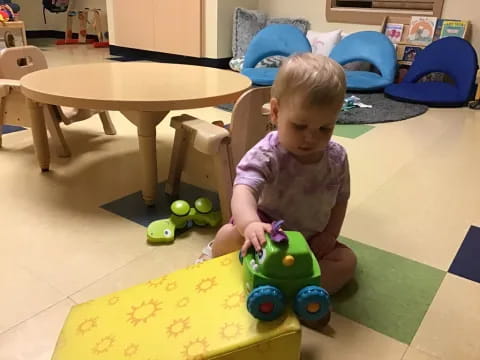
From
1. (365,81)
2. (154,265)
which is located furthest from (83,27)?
(154,265)

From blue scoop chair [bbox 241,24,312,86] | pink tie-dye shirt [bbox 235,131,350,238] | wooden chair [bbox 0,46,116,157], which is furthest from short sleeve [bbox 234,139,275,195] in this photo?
blue scoop chair [bbox 241,24,312,86]

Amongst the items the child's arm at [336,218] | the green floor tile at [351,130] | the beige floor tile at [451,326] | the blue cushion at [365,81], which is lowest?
the green floor tile at [351,130]

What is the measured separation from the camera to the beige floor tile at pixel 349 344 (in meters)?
0.92

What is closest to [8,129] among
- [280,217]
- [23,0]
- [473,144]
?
[280,217]

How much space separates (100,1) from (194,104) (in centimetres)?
521

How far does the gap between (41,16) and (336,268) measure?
6579 mm

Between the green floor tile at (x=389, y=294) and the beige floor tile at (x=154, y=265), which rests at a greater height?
the green floor tile at (x=389, y=294)

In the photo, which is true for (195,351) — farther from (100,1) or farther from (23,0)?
(23,0)

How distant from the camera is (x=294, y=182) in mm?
946

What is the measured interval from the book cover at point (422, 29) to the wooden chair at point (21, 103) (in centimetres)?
265

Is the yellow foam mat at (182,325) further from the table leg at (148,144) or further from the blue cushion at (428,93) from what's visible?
the blue cushion at (428,93)

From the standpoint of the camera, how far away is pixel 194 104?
4.45 ft

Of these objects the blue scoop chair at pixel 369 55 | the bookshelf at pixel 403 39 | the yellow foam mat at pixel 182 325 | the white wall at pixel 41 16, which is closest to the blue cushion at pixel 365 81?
the blue scoop chair at pixel 369 55

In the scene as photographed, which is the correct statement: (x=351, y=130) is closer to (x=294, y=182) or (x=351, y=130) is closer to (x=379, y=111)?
(x=379, y=111)
